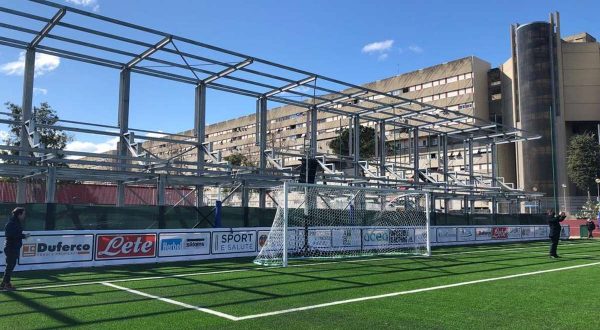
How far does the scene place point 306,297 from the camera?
9266 millimetres

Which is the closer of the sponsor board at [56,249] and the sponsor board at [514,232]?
the sponsor board at [56,249]

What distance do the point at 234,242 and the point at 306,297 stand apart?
8457 millimetres

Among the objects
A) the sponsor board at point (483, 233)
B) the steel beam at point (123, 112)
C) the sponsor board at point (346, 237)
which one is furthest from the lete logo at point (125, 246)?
the sponsor board at point (483, 233)

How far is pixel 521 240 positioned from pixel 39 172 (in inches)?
1028

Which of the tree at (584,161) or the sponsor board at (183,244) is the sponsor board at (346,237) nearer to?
the sponsor board at (183,244)

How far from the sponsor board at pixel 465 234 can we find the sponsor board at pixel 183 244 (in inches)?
571

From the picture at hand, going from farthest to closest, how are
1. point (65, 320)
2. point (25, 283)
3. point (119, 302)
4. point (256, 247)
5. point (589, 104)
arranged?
point (589, 104)
point (256, 247)
point (25, 283)
point (119, 302)
point (65, 320)

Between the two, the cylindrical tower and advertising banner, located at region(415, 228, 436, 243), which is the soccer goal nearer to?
advertising banner, located at region(415, 228, 436, 243)

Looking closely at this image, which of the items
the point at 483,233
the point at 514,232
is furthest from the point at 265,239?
the point at 514,232

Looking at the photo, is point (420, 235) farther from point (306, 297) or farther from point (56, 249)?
point (56, 249)

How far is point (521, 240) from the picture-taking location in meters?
29.2

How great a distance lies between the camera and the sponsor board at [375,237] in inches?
817

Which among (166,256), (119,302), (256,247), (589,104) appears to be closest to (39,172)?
(166,256)

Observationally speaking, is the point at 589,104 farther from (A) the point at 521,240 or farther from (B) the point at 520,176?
(A) the point at 521,240
